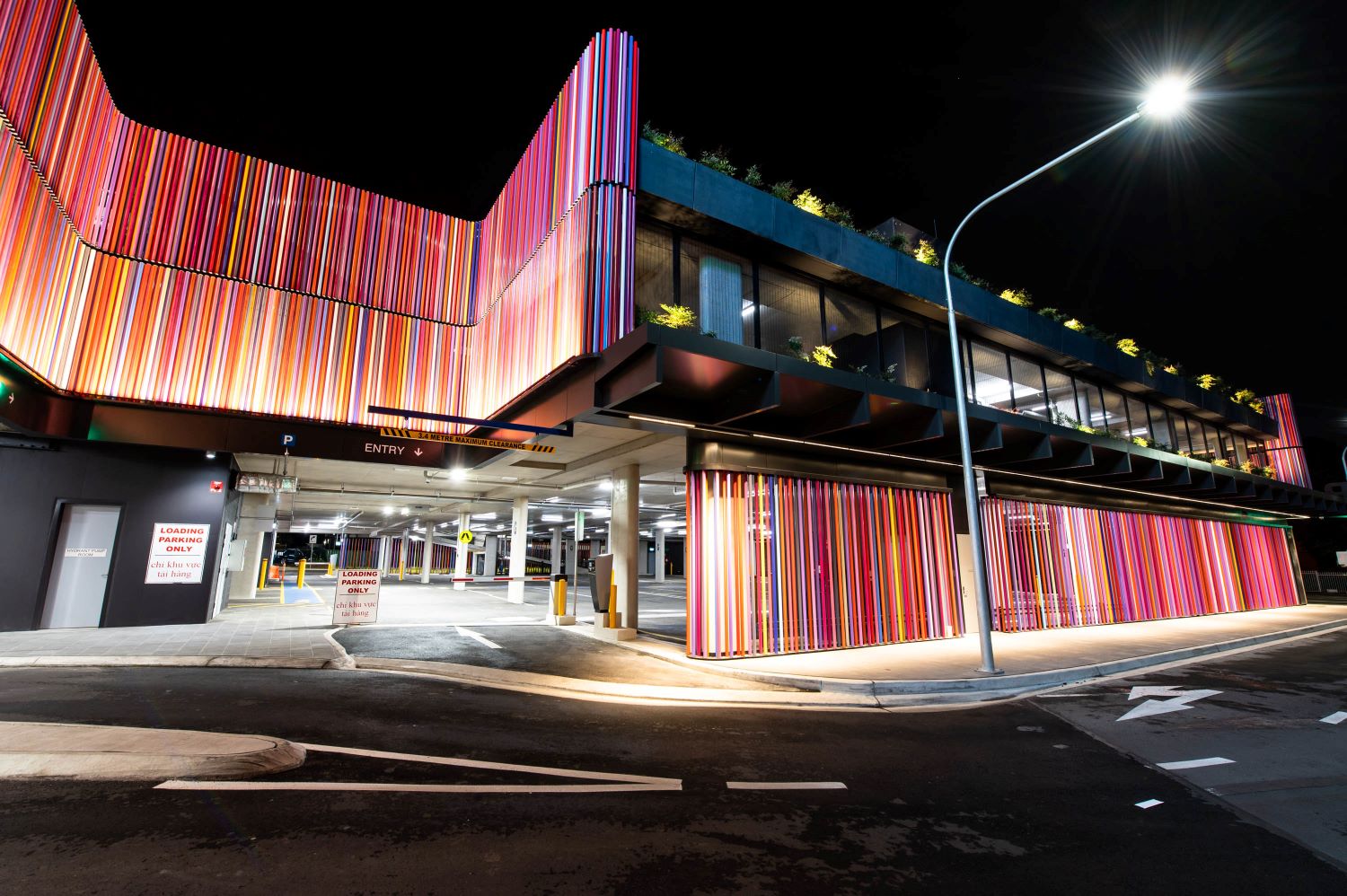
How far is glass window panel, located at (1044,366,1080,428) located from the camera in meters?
18.4

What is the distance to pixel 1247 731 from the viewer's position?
21.4 feet

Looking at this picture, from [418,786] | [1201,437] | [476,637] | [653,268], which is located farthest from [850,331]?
[1201,437]

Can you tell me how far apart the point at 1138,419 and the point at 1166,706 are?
18463 millimetres

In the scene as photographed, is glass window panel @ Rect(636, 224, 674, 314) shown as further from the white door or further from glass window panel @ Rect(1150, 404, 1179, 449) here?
glass window panel @ Rect(1150, 404, 1179, 449)

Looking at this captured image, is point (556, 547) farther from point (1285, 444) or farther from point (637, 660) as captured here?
point (1285, 444)

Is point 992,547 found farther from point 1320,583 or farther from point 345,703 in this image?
point 1320,583

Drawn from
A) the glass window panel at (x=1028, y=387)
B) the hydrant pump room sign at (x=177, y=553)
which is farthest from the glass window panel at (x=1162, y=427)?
the hydrant pump room sign at (x=177, y=553)

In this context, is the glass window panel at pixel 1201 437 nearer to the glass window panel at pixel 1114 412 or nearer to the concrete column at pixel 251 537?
the glass window panel at pixel 1114 412

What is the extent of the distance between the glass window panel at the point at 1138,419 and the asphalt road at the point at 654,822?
20148mm

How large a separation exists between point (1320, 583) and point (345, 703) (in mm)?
57160

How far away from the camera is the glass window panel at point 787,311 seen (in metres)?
12.5

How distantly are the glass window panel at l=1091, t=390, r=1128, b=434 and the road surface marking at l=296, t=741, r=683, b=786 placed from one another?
21.9 m

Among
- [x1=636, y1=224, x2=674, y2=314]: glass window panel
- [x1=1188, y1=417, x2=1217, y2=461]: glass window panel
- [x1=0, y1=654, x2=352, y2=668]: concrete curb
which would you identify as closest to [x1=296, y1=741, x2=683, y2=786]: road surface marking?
[x1=0, y1=654, x2=352, y2=668]: concrete curb

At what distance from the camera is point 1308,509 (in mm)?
26875
